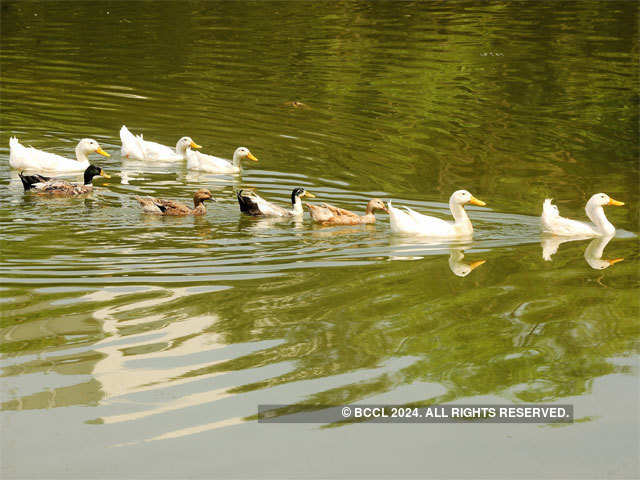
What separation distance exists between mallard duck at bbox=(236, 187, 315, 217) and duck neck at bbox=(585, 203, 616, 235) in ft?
12.4

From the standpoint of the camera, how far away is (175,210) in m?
12.2

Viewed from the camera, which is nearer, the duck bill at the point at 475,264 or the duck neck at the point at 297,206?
the duck bill at the point at 475,264

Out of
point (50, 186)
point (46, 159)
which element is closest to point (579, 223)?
point (50, 186)

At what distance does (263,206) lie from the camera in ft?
40.5

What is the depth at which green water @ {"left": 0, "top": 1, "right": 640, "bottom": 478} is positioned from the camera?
5.95 meters

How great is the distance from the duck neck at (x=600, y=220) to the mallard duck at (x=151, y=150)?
6.80 metres

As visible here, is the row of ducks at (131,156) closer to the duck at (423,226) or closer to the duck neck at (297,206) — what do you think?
the duck neck at (297,206)

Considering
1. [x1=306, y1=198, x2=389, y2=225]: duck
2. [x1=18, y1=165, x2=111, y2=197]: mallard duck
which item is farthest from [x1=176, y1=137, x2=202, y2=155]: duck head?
[x1=306, y1=198, x2=389, y2=225]: duck

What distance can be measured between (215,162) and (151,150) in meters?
1.29

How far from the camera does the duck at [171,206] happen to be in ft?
39.7

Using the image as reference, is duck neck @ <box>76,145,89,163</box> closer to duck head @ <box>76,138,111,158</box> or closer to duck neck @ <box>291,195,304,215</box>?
duck head @ <box>76,138,111,158</box>

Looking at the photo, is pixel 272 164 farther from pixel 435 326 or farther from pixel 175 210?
pixel 435 326

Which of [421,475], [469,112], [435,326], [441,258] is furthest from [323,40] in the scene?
[421,475]

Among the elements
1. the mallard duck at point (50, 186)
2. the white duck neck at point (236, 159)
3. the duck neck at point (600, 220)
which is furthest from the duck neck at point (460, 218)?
the mallard duck at point (50, 186)
